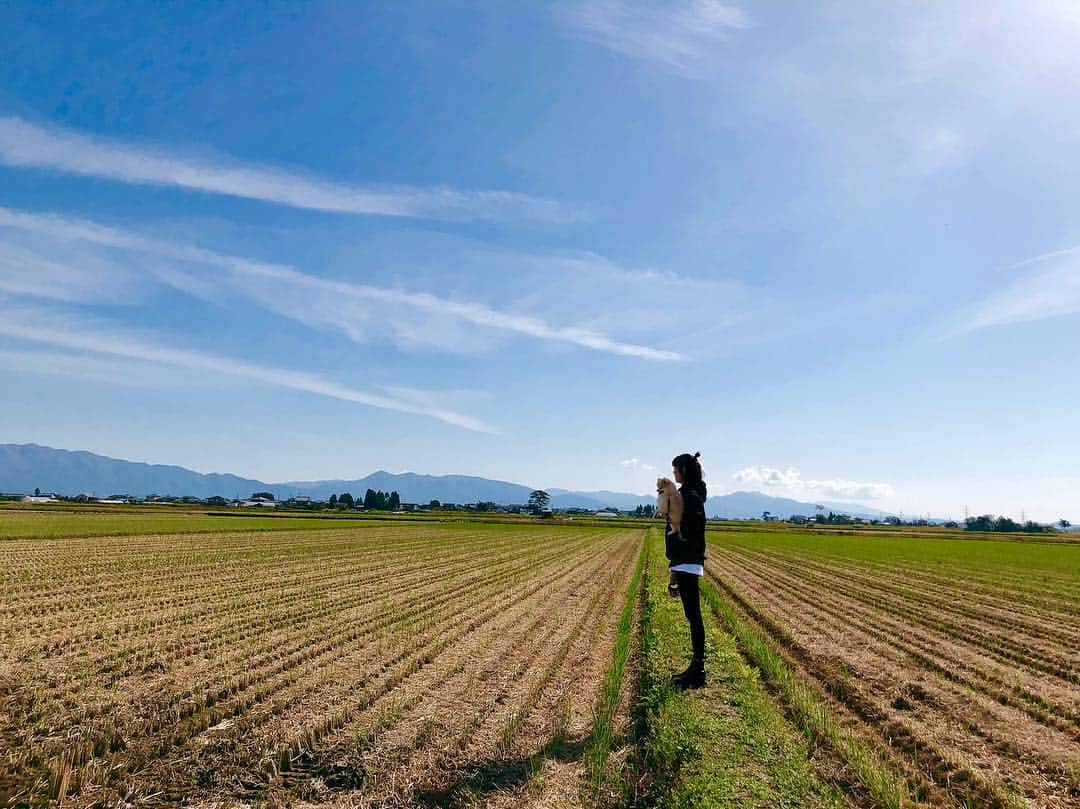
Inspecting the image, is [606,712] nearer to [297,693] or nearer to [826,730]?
[826,730]

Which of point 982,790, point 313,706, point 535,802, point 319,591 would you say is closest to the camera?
point 535,802

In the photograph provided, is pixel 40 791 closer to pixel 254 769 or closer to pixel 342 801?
pixel 254 769

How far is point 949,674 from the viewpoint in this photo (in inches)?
342

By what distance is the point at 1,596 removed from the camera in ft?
47.2

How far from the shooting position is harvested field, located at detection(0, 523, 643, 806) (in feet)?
16.6

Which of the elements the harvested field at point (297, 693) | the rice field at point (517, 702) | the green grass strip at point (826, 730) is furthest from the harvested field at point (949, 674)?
the harvested field at point (297, 693)

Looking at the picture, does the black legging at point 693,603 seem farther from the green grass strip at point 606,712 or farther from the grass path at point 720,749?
the green grass strip at point 606,712

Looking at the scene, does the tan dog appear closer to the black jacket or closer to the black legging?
the black jacket

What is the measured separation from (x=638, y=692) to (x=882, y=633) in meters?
7.09

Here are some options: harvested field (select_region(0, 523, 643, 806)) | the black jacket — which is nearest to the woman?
the black jacket

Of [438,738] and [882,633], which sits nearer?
[438,738]

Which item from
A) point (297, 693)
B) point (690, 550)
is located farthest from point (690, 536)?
point (297, 693)

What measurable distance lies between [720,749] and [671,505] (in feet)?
8.79

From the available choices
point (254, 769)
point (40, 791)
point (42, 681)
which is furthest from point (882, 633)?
point (42, 681)
